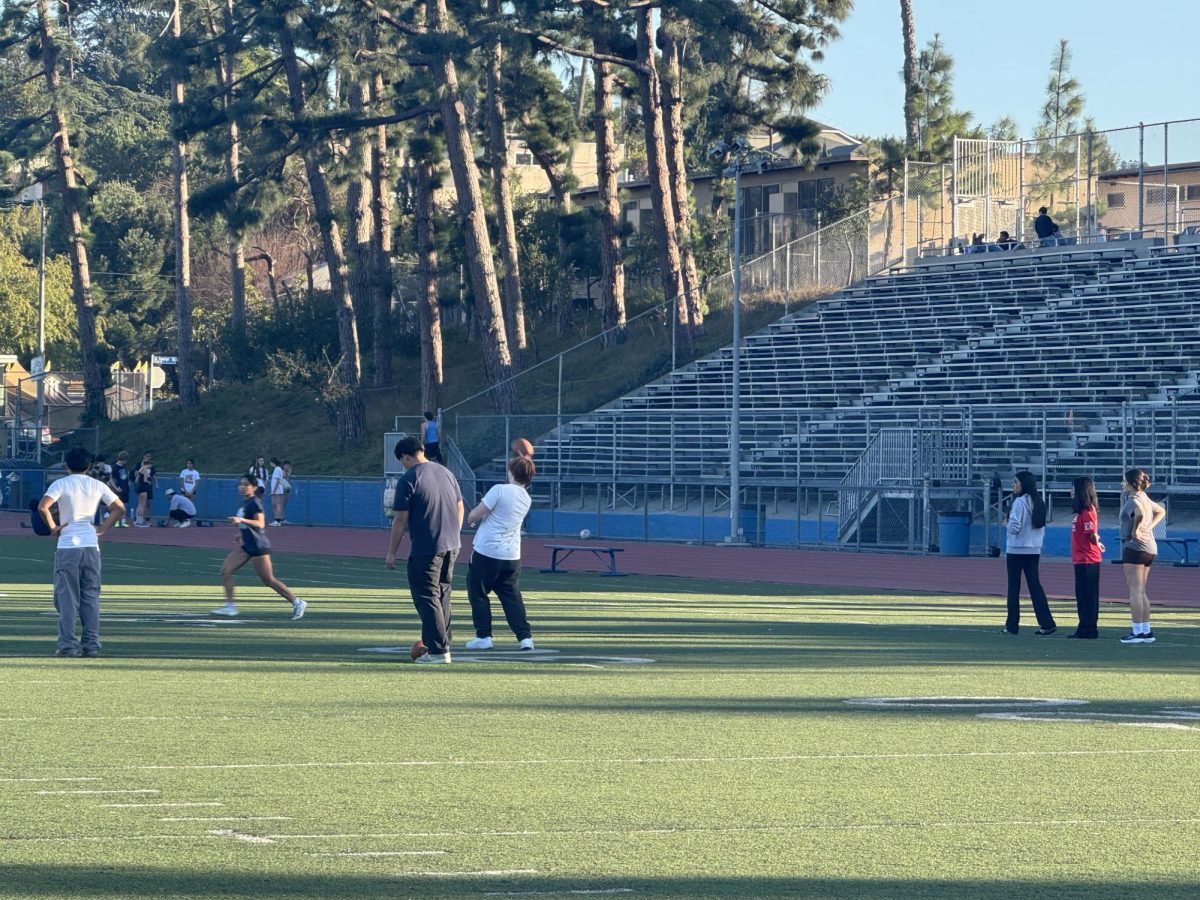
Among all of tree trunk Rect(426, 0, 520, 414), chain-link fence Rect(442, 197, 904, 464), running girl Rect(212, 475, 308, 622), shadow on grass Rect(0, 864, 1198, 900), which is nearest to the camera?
shadow on grass Rect(0, 864, 1198, 900)

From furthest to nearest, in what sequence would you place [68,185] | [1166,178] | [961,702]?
[68,185] < [1166,178] < [961,702]

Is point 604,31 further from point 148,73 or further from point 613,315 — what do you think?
point 148,73

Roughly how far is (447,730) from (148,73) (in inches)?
3689

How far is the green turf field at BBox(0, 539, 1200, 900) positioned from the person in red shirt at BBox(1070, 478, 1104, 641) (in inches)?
28.5

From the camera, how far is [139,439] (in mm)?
66938

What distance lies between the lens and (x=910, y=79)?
67.4 metres

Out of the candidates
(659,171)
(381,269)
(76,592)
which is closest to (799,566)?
(76,592)

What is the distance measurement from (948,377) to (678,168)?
15.3 meters

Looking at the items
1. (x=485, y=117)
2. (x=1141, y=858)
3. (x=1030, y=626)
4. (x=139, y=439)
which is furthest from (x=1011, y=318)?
(x=1141, y=858)

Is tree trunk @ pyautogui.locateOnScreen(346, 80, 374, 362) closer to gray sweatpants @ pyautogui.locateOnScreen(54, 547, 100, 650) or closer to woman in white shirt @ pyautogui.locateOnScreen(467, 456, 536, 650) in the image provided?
woman in white shirt @ pyautogui.locateOnScreen(467, 456, 536, 650)

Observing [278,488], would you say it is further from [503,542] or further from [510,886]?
[510,886]

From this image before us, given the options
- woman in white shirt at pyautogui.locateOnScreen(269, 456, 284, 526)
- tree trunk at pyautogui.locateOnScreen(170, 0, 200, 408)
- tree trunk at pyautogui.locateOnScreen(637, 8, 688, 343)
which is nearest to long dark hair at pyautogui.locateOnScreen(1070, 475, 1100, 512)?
woman in white shirt at pyautogui.locateOnScreen(269, 456, 284, 526)

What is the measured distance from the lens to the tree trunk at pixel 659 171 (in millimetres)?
50812

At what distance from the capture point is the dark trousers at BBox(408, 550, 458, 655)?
15.6 metres
